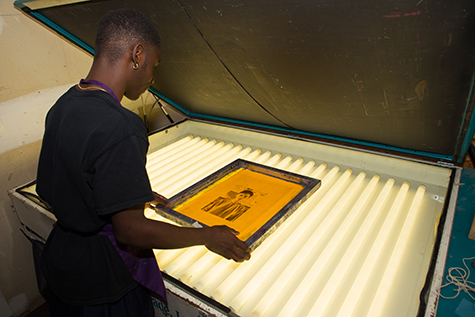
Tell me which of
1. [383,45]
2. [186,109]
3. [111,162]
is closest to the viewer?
[111,162]

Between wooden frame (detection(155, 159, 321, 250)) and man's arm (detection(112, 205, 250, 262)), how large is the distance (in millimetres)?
176

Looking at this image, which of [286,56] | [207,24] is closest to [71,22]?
[207,24]

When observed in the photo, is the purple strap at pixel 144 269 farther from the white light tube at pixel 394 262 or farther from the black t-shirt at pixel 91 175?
the white light tube at pixel 394 262

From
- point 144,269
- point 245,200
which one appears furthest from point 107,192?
point 245,200

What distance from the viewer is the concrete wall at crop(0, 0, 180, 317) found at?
6.20ft

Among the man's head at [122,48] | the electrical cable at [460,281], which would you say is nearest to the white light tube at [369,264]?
the electrical cable at [460,281]

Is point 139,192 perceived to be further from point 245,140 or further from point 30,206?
point 245,140

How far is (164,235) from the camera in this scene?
94 centimetres

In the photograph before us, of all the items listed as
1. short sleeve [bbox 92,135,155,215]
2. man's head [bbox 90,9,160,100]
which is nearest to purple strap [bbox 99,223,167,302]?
short sleeve [bbox 92,135,155,215]

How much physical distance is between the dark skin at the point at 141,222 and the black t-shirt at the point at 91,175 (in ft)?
0.23

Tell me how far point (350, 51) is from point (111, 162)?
1.00 meters

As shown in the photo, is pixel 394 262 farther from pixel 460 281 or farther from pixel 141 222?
pixel 141 222

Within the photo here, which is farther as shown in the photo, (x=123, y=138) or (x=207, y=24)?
(x=207, y=24)

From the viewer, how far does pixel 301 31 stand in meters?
1.19
